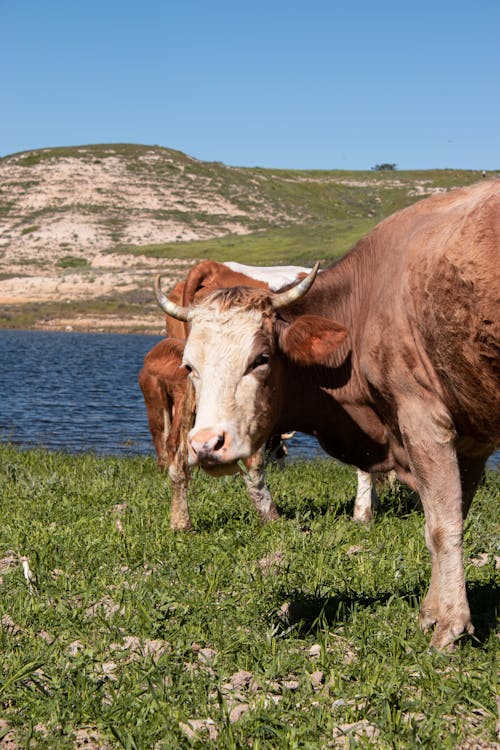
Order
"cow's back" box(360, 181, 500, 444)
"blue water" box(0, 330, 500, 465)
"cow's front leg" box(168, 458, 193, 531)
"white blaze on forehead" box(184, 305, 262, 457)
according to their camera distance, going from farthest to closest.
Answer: "blue water" box(0, 330, 500, 465), "cow's front leg" box(168, 458, 193, 531), "white blaze on forehead" box(184, 305, 262, 457), "cow's back" box(360, 181, 500, 444)

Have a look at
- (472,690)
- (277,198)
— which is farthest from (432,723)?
(277,198)

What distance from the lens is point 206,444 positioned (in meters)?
4.90

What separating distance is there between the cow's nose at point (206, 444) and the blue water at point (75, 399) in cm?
1117

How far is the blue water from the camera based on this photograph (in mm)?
18703

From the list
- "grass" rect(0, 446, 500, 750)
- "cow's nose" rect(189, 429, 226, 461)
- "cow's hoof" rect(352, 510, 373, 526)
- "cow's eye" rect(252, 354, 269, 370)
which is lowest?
"cow's hoof" rect(352, 510, 373, 526)

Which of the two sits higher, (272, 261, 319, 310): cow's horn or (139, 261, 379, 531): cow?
(272, 261, 319, 310): cow's horn

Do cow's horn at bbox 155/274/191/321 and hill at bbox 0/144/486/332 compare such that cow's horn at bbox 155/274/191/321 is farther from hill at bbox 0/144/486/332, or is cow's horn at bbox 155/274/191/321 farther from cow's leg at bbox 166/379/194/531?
hill at bbox 0/144/486/332

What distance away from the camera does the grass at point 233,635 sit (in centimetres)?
414

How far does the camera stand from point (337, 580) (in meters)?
6.11

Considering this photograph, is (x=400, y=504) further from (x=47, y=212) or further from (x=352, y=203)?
(x=352, y=203)

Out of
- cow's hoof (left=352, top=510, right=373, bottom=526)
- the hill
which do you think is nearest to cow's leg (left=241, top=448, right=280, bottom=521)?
cow's hoof (left=352, top=510, right=373, bottom=526)

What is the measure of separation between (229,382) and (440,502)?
134 cm

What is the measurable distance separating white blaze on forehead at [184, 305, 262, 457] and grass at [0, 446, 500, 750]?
110 cm

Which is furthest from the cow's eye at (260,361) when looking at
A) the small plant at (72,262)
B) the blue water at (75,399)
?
the small plant at (72,262)
